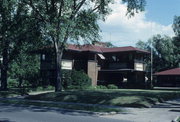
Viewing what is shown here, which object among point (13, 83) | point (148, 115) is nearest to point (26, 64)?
point (13, 83)

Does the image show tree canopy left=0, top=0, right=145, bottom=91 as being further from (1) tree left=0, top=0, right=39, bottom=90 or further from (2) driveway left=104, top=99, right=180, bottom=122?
(2) driveway left=104, top=99, right=180, bottom=122

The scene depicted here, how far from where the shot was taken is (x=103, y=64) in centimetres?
5062

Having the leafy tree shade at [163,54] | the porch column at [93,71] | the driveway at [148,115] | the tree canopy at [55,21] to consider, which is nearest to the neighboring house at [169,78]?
the porch column at [93,71]

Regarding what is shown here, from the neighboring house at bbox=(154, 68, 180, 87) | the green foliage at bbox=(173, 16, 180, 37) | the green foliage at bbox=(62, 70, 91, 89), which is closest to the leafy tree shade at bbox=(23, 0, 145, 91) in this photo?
the green foliage at bbox=(62, 70, 91, 89)

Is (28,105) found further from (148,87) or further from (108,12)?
(148,87)

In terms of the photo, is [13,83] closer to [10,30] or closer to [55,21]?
[10,30]

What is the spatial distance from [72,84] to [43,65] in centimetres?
791

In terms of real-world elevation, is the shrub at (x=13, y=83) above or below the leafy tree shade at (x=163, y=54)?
below

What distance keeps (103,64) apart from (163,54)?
31.7 metres

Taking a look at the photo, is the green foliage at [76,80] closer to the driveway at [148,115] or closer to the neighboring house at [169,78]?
the neighboring house at [169,78]

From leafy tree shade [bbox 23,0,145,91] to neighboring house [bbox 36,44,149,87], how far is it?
42.5ft

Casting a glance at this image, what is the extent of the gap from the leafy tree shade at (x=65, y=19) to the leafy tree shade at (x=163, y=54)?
1814 inches

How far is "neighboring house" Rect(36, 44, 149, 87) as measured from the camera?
46062 millimetres

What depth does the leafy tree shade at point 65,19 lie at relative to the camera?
28.6 m
